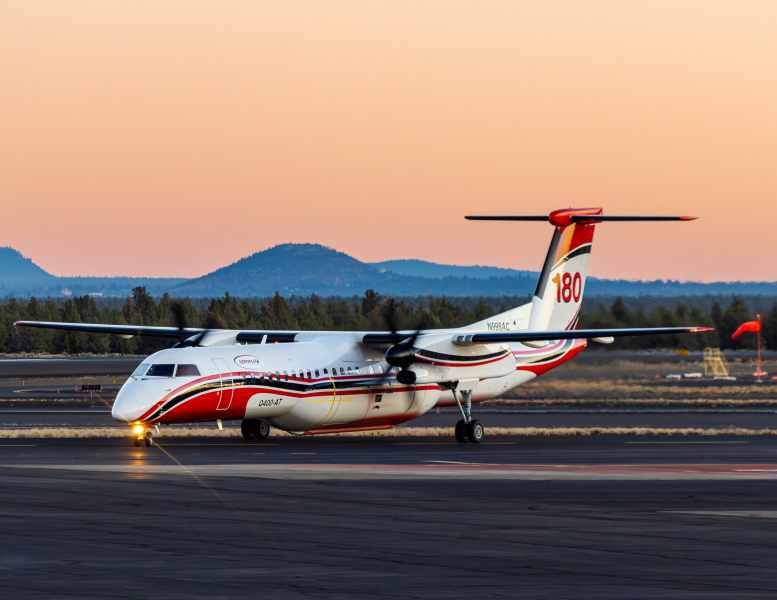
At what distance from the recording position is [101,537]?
1484 cm

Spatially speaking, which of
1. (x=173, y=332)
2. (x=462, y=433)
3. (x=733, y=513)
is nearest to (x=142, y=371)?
(x=173, y=332)

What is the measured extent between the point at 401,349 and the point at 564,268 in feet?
33.9

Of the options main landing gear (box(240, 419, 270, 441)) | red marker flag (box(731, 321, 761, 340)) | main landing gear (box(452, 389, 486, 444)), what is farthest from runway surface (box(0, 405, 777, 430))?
red marker flag (box(731, 321, 761, 340))

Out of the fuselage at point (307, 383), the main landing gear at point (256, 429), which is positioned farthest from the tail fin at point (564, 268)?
the main landing gear at point (256, 429)

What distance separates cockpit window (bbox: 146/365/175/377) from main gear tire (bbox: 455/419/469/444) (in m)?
10.4

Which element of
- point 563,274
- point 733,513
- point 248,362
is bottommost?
point 733,513

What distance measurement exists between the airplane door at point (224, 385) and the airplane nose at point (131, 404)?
7.97ft

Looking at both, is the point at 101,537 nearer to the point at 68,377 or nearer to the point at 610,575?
the point at 610,575

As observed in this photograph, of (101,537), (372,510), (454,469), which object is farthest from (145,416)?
(101,537)

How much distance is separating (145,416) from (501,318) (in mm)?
15740

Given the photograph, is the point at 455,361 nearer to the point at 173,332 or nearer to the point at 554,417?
the point at 173,332

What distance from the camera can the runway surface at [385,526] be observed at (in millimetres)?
11680

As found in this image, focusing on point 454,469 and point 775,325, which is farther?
point 775,325

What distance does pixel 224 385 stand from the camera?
105 ft
